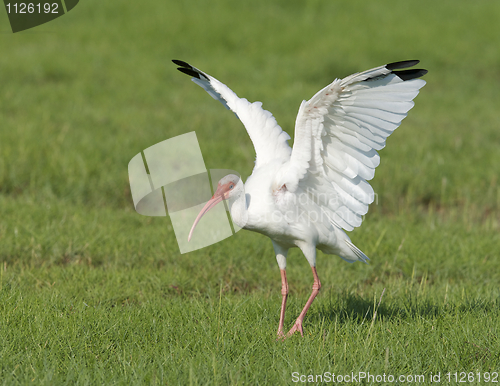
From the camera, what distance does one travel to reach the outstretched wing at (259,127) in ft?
13.6

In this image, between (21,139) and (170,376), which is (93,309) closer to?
(170,376)

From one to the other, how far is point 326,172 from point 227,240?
197 centimetres

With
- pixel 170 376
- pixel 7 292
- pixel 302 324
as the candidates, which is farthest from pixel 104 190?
Answer: pixel 170 376

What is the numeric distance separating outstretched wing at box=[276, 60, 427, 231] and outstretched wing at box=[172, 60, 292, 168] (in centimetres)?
41

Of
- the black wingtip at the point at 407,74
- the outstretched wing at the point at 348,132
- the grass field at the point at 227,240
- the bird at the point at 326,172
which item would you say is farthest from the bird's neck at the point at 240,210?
the black wingtip at the point at 407,74

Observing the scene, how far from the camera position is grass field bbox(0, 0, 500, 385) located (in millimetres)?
3281

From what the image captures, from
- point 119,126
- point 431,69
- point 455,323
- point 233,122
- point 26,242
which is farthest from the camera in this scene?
point 431,69

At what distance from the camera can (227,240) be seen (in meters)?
5.51

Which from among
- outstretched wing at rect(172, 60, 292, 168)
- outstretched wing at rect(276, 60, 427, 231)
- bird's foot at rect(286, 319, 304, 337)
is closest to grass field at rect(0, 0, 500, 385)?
bird's foot at rect(286, 319, 304, 337)

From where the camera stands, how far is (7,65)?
35.4 ft

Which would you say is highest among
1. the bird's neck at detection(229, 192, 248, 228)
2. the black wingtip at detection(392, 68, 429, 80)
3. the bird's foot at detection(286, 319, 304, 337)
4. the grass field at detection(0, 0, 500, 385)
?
the black wingtip at detection(392, 68, 429, 80)

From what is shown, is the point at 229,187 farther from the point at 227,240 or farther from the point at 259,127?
the point at 227,240

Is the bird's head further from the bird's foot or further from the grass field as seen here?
the bird's foot

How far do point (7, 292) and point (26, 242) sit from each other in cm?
118
